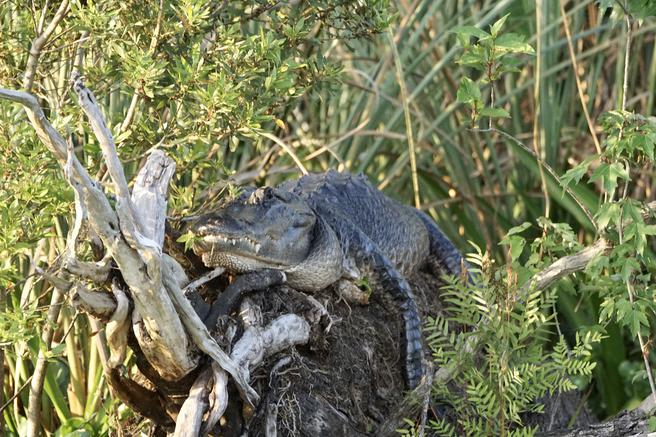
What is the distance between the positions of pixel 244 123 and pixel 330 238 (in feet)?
2.87

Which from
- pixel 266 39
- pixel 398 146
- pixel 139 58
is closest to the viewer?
pixel 139 58

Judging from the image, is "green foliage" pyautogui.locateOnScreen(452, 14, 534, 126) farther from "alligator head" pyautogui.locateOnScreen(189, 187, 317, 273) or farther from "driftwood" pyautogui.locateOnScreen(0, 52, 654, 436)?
"alligator head" pyautogui.locateOnScreen(189, 187, 317, 273)

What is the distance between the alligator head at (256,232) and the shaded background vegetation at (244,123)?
0.11m

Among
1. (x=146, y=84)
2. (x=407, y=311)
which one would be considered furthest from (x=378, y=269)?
(x=146, y=84)

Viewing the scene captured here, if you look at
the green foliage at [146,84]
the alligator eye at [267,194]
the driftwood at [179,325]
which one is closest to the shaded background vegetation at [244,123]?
the green foliage at [146,84]

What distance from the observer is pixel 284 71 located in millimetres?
3553

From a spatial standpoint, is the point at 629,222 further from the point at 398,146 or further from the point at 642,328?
the point at 398,146

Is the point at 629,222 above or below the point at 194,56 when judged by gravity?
below

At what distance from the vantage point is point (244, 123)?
3.45 m

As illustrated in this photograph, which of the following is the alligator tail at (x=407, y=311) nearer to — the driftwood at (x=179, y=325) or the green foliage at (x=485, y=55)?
the driftwood at (x=179, y=325)

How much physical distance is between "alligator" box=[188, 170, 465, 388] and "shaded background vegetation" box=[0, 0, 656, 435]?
0.16 meters

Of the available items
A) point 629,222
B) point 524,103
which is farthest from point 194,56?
point 524,103

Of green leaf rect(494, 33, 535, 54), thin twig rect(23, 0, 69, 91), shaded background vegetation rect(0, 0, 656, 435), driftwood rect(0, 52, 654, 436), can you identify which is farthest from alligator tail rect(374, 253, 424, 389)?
thin twig rect(23, 0, 69, 91)

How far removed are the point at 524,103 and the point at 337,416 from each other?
16.7ft
